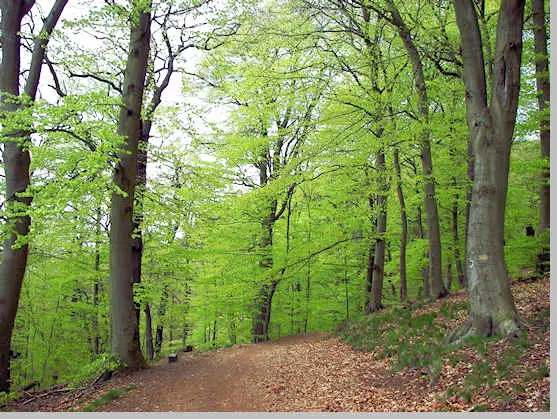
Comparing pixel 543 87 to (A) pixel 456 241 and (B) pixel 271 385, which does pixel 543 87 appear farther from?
(B) pixel 271 385

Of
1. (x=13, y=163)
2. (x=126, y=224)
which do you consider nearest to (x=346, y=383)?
(x=126, y=224)

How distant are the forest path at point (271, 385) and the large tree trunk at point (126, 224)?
77 centimetres

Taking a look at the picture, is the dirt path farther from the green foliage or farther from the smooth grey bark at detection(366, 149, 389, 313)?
the smooth grey bark at detection(366, 149, 389, 313)

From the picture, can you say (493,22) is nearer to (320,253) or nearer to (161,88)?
(320,253)

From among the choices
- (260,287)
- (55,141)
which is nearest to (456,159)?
(260,287)

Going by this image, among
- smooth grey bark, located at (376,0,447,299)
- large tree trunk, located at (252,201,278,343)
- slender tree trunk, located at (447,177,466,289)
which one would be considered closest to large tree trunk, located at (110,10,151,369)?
large tree trunk, located at (252,201,278,343)

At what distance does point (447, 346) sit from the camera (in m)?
6.34

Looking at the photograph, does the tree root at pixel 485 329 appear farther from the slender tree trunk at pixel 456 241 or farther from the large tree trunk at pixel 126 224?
the slender tree trunk at pixel 456 241

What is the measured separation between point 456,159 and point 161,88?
34.4ft

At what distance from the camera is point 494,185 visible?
20.4ft

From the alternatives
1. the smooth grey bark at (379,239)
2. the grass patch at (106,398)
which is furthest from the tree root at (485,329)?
the grass patch at (106,398)

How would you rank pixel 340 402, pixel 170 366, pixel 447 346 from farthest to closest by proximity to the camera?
1. pixel 170 366
2. pixel 447 346
3. pixel 340 402

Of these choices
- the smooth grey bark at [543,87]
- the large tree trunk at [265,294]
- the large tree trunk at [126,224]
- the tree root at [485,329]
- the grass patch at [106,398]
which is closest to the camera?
the tree root at [485,329]

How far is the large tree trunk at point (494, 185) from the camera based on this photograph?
600 centimetres
